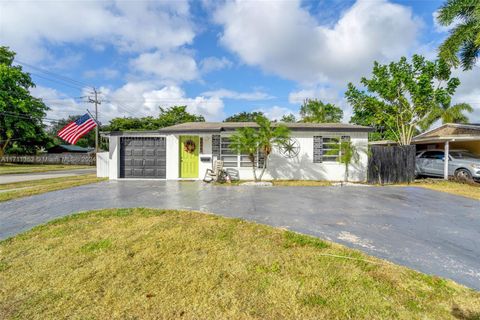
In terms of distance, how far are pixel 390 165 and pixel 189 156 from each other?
9.38 metres

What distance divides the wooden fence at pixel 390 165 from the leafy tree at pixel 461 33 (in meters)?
5.48

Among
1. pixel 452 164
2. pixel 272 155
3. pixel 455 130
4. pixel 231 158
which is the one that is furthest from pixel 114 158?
pixel 455 130

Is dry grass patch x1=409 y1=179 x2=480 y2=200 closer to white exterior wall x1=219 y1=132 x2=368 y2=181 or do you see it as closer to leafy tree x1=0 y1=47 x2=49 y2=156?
white exterior wall x1=219 y1=132 x2=368 y2=181

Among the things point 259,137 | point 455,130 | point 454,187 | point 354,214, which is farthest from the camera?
point 455,130

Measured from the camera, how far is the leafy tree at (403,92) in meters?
12.2

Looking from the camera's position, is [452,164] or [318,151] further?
[318,151]

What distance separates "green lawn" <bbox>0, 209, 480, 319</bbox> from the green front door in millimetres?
7465

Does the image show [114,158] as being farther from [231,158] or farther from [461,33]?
[461,33]

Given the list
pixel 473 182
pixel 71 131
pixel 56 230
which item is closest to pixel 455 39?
pixel 473 182

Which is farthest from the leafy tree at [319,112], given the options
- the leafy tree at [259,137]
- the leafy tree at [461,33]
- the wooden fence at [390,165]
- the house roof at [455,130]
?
the leafy tree at [259,137]

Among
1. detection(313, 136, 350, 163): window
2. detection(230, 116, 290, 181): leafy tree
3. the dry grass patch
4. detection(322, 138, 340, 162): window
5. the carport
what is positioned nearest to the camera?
the dry grass patch

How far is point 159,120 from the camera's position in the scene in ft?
113

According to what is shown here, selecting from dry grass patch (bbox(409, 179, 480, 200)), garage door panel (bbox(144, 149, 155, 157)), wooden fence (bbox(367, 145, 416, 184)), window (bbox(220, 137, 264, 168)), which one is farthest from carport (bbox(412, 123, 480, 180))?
garage door panel (bbox(144, 149, 155, 157))

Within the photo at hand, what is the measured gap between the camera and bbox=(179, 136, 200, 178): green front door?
1148 centimetres
